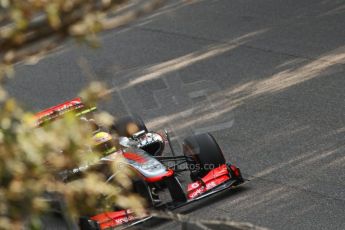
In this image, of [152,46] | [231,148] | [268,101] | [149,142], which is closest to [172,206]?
[149,142]

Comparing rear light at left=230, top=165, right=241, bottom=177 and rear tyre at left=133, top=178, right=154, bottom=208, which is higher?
rear tyre at left=133, top=178, right=154, bottom=208

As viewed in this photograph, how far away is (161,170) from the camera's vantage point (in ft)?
27.2

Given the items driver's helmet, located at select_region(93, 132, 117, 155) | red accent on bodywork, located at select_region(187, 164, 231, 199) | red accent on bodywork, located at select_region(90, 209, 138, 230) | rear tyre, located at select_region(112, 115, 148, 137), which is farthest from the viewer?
rear tyre, located at select_region(112, 115, 148, 137)

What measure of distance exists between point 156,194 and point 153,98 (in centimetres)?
315

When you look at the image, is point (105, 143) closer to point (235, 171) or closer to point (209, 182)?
point (209, 182)

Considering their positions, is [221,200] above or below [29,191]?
below

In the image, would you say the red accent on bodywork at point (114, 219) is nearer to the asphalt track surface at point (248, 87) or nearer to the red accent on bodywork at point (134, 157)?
the asphalt track surface at point (248, 87)

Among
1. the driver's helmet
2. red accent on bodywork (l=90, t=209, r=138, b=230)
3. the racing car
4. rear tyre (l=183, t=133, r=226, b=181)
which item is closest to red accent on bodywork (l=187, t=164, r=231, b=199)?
the racing car

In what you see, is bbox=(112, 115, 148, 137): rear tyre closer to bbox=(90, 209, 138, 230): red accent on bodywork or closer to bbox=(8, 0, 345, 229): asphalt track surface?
bbox=(8, 0, 345, 229): asphalt track surface

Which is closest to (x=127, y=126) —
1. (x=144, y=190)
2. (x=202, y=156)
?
(x=202, y=156)

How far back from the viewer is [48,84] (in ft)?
44.0

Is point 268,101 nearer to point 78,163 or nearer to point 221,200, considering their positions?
point 221,200

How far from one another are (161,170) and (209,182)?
1.44 feet

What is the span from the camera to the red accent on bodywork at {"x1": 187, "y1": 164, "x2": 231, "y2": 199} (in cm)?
835
